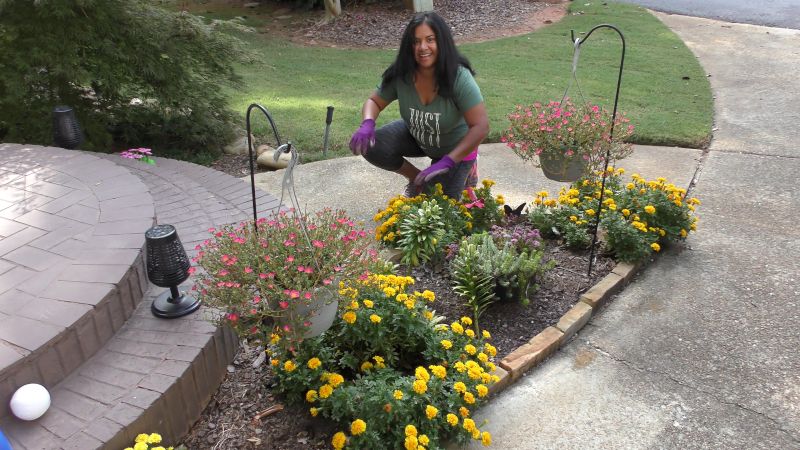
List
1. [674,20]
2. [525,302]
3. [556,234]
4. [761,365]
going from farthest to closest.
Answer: [674,20] < [556,234] < [525,302] < [761,365]

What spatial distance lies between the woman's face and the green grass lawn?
6.95 ft

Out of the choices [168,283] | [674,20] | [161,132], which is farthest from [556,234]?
[674,20]

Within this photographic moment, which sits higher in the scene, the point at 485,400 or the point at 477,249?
the point at 477,249

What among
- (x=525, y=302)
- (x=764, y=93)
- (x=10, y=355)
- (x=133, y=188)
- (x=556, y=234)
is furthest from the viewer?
(x=764, y=93)

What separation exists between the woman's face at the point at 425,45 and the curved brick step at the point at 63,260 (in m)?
1.64

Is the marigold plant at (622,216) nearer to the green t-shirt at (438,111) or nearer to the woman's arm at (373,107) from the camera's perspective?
the green t-shirt at (438,111)

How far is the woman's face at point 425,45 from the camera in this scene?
3426 millimetres

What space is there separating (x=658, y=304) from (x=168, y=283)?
239cm

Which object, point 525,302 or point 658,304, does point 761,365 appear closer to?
point 658,304

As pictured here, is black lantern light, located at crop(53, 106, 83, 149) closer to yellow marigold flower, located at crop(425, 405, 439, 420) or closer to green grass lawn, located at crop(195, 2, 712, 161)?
green grass lawn, located at crop(195, 2, 712, 161)

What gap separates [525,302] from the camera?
3.17m

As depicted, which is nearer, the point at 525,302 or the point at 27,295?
the point at 27,295

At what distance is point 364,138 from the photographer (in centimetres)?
378

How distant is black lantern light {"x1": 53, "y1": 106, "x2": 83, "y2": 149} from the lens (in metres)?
4.31
